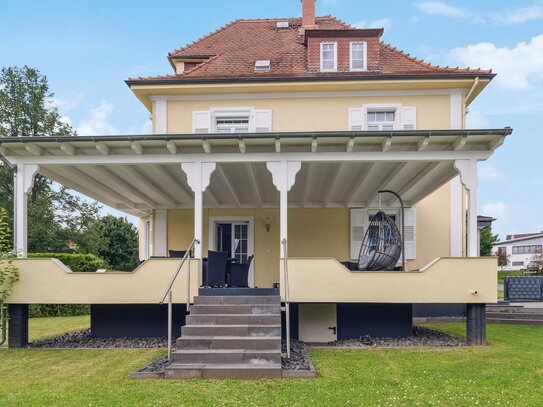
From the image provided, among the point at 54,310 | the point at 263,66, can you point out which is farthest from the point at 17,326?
the point at 263,66

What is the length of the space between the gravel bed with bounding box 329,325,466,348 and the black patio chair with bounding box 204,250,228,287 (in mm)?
2442

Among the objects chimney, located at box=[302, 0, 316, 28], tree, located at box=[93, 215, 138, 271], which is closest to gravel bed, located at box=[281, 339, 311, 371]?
chimney, located at box=[302, 0, 316, 28]

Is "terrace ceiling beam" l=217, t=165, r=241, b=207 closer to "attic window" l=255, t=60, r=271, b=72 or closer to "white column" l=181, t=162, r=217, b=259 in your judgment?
"white column" l=181, t=162, r=217, b=259

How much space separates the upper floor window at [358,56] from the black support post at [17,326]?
34.0ft

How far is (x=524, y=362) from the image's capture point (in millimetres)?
7363

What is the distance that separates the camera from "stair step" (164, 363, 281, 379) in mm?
6520

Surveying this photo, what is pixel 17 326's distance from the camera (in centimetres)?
923

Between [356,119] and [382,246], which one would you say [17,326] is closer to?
[382,246]

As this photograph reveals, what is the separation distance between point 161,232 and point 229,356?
7425mm

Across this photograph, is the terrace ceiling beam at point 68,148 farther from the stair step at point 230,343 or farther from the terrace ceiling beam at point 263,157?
the stair step at point 230,343

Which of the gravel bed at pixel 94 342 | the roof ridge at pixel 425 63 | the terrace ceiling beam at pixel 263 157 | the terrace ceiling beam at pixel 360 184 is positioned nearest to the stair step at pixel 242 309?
the gravel bed at pixel 94 342

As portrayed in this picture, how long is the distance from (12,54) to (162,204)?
1787 cm

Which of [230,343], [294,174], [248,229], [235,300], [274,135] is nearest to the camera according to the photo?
[230,343]

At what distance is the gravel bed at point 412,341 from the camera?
9.08 meters
